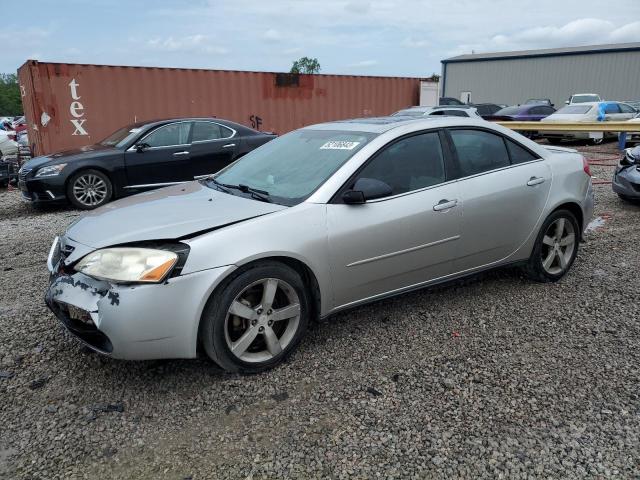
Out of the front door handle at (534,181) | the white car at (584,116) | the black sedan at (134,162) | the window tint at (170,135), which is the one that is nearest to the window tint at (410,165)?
the front door handle at (534,181)

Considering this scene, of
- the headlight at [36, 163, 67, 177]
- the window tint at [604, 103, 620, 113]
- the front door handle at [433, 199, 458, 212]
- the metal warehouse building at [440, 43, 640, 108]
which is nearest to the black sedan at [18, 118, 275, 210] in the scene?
the headlight at [36, 163, 67, 177]

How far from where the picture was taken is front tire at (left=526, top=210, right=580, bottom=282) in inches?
174

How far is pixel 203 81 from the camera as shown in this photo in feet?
43.4

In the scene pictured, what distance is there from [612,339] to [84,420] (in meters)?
3.32

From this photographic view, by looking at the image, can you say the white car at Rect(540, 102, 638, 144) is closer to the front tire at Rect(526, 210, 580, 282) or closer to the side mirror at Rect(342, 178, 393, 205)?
the front tire at Rect(526, 210, 580, 282)

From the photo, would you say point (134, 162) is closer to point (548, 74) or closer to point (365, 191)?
point (365, 191)

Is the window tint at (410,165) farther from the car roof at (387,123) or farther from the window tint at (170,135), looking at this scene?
the window tint at (170,135)

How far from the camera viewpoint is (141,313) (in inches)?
107

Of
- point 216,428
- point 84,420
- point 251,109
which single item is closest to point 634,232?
point 216,428

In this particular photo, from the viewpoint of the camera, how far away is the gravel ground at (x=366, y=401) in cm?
240

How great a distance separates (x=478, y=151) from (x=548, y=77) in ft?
149

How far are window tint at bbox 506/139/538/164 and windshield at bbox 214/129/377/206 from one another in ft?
4.30

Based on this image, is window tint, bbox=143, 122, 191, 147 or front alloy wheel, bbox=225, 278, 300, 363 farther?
window tint, bbox=143, 122, 191, 147

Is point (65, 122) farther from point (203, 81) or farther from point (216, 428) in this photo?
point (216, 428)
